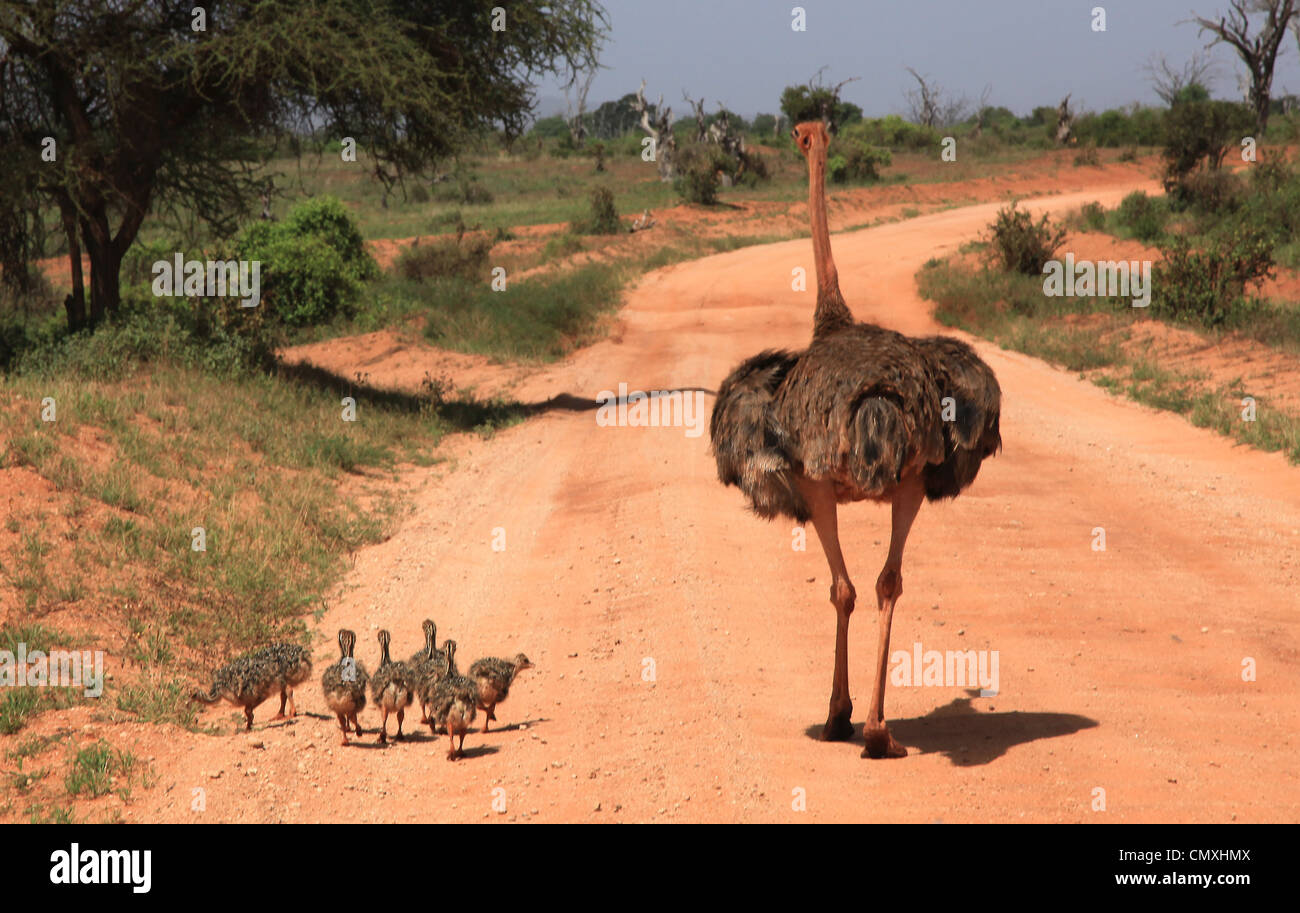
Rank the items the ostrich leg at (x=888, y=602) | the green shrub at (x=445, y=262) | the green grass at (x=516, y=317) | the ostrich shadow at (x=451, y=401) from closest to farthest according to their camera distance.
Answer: the ostrich leg at (x=888, y=602) < the ostrich shadow at (x=451, y=401) < the green grass at (x=516, y=317) < the green shrub at (x=445, y=262)

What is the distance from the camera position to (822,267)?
7.01 meters

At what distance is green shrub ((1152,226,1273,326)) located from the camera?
18.8m

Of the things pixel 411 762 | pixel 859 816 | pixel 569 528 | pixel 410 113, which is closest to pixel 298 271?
pixel 410 113

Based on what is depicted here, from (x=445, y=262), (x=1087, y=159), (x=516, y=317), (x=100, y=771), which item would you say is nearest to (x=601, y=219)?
(x=445, y=262)

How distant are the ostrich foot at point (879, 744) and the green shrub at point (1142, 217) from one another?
24200 mm

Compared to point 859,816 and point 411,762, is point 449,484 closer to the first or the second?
point 411,762

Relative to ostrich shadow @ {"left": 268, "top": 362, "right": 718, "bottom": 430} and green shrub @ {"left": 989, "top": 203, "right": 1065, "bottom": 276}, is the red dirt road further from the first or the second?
green shrub @ {"left": 989, "top": 203, "right": 1065, "bottom": 276}

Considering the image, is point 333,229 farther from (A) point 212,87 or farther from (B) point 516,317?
(A) point 212,87

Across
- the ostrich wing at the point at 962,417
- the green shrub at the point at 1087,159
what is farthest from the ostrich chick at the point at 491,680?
the green shrub at the point at 1087,159

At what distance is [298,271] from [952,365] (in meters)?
19.8

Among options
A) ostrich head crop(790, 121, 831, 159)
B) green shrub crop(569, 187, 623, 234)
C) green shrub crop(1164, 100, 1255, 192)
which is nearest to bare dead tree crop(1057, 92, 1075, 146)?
green shrub crop(1164, 100, 1255, 192)

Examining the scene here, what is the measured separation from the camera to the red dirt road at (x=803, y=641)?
5.68 meters

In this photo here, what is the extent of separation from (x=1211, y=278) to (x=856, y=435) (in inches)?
641

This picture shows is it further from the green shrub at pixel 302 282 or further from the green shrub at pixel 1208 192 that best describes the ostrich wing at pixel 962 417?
the green shrub at pixel 1208 192
